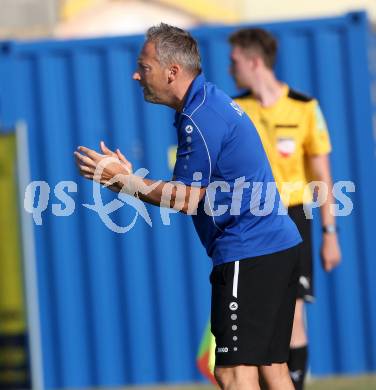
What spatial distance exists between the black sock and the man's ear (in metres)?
1.97

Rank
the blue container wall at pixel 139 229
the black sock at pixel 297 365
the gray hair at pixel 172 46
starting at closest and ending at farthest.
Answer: the gray hair at pixel 172 46
the black sock at pixel 297 365
the blue container wall at pixel 139 229

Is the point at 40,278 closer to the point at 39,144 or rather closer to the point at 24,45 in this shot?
the point at 39,144

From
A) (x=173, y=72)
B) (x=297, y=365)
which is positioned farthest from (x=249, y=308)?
(x=297, y=365)

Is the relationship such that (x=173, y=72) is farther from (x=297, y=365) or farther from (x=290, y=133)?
(x=297, y=365)

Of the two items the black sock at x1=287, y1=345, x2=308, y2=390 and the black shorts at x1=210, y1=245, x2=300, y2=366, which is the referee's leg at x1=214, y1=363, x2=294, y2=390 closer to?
the black shorts at x1=210, y1=245, x2=300, y2=366

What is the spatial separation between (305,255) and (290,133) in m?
0.65

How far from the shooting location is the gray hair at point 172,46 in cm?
468

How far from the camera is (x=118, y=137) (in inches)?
319

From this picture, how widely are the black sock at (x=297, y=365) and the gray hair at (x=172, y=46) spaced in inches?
78.0

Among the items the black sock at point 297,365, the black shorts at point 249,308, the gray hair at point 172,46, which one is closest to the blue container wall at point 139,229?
the black sock at point 297,365

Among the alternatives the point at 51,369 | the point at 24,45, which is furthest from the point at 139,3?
the point at 51,369

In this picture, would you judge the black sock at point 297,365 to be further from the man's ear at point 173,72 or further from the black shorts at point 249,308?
the man's ear at point 173,72

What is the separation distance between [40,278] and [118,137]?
1.13m

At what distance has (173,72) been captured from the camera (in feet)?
15.4
